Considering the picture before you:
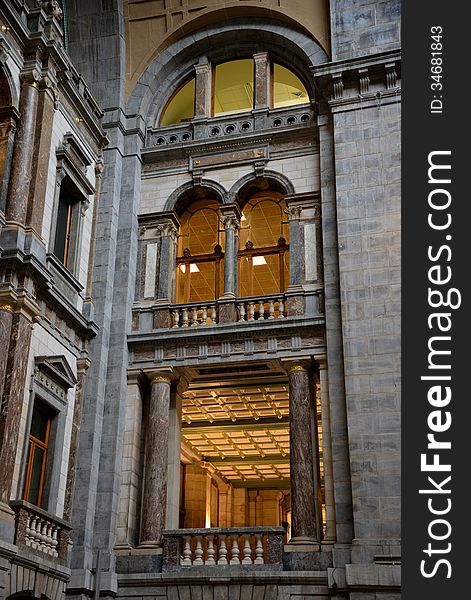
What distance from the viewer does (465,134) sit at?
1290cm

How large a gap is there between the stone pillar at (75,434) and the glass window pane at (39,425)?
0.72 metres

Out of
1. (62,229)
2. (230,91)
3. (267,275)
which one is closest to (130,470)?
→ (62,229)

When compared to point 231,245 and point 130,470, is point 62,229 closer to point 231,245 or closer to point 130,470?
point 231,245

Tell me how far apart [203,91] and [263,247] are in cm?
445

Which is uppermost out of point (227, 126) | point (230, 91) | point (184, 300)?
point (230, 91)

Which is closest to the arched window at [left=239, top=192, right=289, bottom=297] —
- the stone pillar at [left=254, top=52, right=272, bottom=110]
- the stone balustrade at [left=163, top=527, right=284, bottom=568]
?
the stone pillar at [left=254, top=52, right=272, bottom=110]

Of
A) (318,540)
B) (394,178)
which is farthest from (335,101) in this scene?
(318,540)

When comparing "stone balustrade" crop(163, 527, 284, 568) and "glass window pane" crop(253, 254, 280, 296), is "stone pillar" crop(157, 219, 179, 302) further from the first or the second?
"stone balustrade" crop(163, 527, 284, 568)

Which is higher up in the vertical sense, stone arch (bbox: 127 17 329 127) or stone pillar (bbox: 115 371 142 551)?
stone arch (bbox: 127 17 329 127)

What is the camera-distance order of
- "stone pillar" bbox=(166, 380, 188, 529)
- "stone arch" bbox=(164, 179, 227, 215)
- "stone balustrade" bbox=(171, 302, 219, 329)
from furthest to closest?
"stone arch" bbox=(164, 179, 227, 215) → "stone balustrade" bbox=(171, 302, 219, 329) → "stone pillar" bbox=(166, 380, 188, 529)

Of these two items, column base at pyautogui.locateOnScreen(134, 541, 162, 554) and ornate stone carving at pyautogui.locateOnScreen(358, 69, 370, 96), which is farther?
ornate stone carving at pyautogui.locateOnScreen(358, 69, 370, 96)

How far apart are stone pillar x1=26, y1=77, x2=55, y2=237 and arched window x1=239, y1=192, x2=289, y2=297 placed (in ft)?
16.9

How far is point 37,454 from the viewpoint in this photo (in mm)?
15633

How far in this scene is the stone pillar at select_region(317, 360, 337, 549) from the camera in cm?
1555
